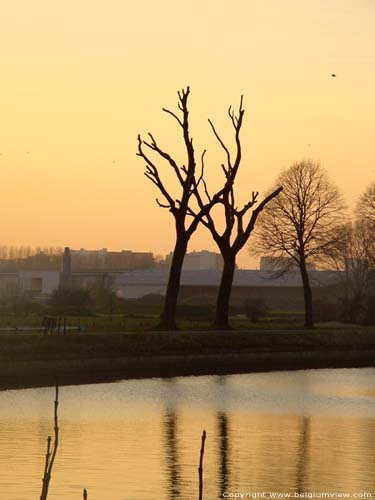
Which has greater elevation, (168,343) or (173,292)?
(173,292)

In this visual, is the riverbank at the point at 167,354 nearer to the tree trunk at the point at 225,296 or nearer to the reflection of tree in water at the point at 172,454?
the tree trunk at the point at 225,296

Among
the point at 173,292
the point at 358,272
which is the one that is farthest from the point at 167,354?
the point at 358,272

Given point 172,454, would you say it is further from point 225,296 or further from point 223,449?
point 225,296

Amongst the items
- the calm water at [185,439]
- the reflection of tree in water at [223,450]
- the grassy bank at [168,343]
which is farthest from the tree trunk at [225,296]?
the reflection of tree in water at [223,450]

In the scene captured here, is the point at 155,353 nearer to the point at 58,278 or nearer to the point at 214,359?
the point at 214,359

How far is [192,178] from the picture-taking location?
226 feet

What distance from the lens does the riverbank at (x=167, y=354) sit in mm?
54406

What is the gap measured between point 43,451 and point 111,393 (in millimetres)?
15521

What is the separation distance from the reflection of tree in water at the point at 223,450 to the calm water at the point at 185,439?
0.09 feet

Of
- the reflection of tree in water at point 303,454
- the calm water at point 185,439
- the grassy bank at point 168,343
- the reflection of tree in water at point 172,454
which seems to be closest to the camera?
the reflection of tree in water at point 172,454

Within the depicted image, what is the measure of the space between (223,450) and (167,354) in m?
30.1

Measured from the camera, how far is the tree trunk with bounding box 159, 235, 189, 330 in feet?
224

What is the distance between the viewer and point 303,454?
1276 inches

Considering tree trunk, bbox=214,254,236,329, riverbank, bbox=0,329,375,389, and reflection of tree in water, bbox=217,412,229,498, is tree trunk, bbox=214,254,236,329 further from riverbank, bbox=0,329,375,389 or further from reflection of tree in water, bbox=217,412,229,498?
reflection of tree in water, bbox=217,412,229,498
